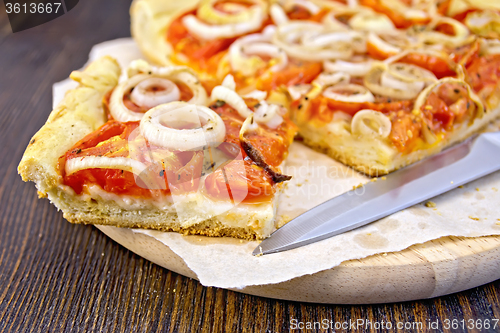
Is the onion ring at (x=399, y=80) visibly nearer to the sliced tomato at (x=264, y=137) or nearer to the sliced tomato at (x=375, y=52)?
the sliced tomato at (x=375, y=52)

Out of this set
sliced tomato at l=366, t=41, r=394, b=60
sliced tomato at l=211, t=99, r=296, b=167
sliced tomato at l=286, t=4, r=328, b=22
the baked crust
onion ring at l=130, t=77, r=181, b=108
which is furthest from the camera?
sliced tomato at l=286, t=4, r=328, b=22

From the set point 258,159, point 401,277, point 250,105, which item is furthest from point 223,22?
point 401,277

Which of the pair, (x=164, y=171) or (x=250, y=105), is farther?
(x=250, y=105)

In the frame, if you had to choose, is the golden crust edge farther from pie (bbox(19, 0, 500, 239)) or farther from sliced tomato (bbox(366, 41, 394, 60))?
sliced tomato (bbox(366, 41, 394, 60))

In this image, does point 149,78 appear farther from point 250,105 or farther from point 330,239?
point 330,239

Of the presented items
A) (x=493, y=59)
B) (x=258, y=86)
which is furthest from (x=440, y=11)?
(x=258, y=86)

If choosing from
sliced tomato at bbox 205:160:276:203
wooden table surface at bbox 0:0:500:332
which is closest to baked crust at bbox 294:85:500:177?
sliced tomato at bbox 205:160:276:203
